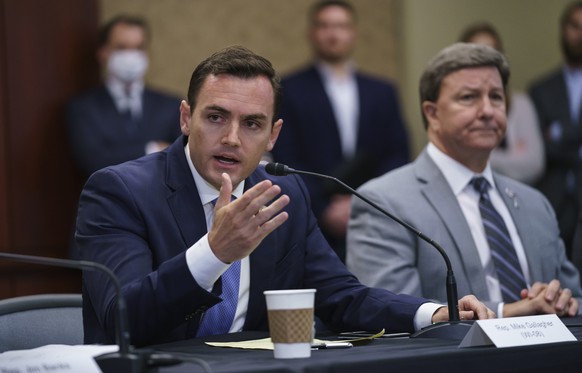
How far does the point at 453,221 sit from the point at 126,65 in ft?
8.93

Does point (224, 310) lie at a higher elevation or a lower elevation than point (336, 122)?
lower

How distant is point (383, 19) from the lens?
24.4ft

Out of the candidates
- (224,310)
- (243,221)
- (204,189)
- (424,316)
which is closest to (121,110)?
(204,189)

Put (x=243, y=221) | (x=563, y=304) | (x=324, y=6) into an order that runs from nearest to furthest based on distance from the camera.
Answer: (x=243, y=221)
(x=563, y=304)
(x=324, y=6)

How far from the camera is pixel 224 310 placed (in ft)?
9.59

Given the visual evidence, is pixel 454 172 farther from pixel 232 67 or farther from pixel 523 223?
pixel 232 67

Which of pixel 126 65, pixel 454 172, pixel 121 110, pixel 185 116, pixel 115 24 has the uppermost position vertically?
pixel 115 24

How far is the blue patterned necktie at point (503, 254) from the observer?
12.3ft

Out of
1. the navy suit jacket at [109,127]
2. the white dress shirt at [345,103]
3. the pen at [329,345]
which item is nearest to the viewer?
the pen at [329,345]

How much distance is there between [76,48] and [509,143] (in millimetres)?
2706

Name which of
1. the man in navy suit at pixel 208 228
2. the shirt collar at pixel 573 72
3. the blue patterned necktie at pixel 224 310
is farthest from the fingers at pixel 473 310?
the shirt collar at pixel 573 72

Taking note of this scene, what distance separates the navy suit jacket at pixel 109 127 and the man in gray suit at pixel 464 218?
202cm

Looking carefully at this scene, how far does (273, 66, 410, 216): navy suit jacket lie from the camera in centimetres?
587

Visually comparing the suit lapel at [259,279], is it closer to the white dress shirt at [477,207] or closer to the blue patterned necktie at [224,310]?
the blue patterned necktie at [224,310]
